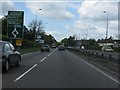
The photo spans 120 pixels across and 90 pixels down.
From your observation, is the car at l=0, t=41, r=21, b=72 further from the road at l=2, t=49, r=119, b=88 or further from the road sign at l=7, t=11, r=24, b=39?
the road sign at l=7, t=11, r=24, b=39

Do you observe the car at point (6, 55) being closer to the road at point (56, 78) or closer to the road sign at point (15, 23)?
the road at point (56, 78)

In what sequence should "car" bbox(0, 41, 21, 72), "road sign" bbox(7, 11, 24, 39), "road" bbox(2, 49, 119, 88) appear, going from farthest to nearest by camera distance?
"road sign" bbox(7, 11, 24, 39)
"car" bbox(0, 41, 21, 72)
"road" bbox(2, 49, 119, 88)

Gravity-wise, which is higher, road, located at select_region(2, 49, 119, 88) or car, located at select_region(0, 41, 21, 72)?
car, located at select_region(0, 41, 21, 72)

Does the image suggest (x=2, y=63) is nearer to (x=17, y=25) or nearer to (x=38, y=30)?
(x=17, y=25)

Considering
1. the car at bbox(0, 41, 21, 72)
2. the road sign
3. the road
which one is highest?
the road sign

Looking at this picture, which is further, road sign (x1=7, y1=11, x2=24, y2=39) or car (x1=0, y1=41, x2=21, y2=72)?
road sign (x1=7, y1=11, x2=24, y2=39)

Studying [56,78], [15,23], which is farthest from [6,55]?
[15,23]

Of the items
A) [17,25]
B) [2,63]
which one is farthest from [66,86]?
[17,25]

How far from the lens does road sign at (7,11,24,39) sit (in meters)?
44.8

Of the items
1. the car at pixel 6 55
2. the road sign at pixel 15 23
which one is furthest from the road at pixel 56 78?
the road sign at pixel 15 23

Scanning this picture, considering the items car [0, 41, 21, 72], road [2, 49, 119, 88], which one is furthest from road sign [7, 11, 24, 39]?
road [2, 49, 119, 88]

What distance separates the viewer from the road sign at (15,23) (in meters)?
44.8

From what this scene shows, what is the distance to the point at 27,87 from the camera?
1144 centimetres

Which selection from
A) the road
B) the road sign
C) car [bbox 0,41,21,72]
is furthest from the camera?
the road sign
